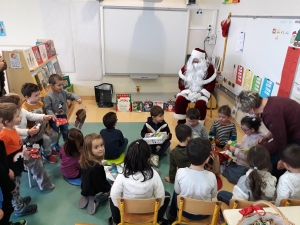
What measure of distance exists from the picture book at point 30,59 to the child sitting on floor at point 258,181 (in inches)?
107

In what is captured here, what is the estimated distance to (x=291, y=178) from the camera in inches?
64.9

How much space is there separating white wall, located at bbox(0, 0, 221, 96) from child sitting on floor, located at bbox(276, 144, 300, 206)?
330cm

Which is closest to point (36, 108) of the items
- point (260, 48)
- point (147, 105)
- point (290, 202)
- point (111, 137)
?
point (111, 137)

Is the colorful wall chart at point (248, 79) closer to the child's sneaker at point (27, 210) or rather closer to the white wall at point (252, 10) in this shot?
the white wall at point (252, 10)

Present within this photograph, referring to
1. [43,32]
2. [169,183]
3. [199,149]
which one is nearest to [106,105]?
[43,32]

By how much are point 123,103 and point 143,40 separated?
1197 mm

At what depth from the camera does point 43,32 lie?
4.30 metres

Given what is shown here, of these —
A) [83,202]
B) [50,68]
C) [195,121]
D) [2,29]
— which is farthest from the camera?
[2,29]

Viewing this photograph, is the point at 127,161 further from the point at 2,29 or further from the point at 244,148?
the point at 2,29

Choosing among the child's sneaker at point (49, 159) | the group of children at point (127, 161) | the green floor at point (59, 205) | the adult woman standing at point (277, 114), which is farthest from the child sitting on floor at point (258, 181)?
the child's sneaker at point (49, 159)

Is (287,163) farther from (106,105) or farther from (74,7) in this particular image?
(74,7)

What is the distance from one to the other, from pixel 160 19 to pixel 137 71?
1.01 meters

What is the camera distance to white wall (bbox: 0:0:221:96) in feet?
13.6

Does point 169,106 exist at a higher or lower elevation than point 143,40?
lower
